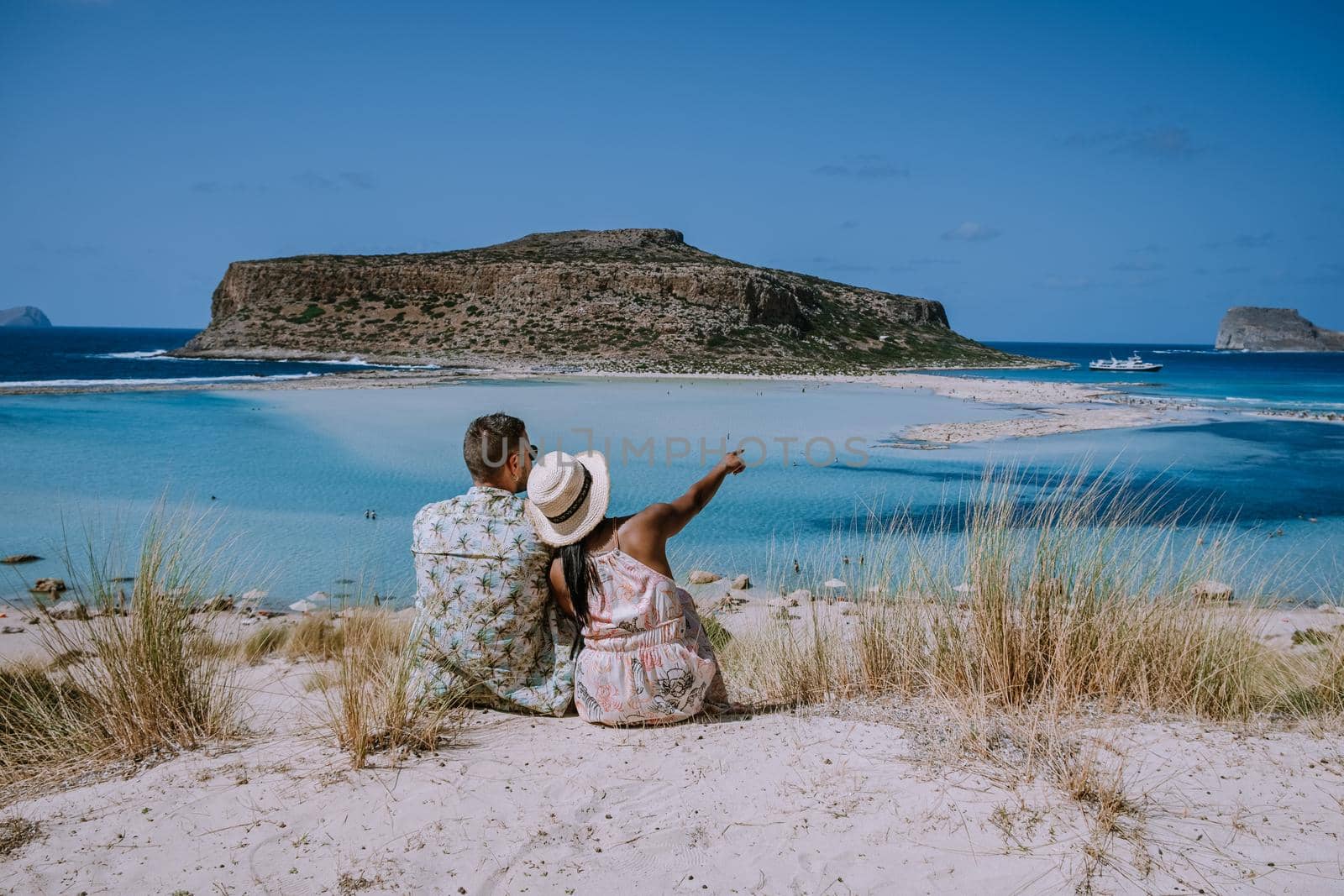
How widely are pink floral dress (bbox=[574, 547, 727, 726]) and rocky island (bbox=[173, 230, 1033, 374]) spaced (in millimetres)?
37824

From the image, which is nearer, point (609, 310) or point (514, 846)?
point (514, 846)

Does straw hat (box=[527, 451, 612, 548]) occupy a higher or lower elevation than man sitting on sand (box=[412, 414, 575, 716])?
higher

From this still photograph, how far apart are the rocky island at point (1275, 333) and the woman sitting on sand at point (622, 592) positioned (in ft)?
636

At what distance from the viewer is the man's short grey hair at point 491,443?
336cm

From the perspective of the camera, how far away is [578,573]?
130 inches

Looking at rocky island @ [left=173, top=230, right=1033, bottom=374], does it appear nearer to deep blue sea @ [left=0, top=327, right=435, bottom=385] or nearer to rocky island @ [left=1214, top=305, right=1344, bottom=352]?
deep blue sea @ [left=0, top=327, right=435, bottom=385]

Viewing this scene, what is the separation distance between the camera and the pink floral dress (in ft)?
10.8

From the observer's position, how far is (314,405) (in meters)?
23.8

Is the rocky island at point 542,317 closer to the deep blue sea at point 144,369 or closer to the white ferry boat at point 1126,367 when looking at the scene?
the deep blue sea at point 144,369

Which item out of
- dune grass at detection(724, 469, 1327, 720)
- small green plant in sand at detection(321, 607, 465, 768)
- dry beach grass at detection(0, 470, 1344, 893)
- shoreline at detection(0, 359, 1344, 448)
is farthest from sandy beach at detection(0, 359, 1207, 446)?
small green plant in sand at detection(321, 607, 465, 768)

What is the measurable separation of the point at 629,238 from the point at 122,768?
221ft

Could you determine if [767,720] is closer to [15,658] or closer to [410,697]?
[410,697]

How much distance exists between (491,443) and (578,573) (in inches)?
24.7

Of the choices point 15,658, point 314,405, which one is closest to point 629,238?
point 314,405
